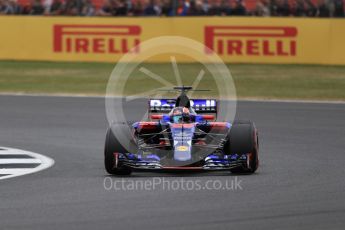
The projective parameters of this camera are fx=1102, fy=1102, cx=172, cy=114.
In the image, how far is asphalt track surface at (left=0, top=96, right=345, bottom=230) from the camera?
926 centimetres

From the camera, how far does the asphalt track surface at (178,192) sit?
9258mm

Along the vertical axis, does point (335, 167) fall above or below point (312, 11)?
below

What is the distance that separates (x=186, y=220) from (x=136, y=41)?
20870 millimetres

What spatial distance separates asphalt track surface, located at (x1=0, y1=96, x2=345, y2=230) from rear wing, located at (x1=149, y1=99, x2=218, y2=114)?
930 mm

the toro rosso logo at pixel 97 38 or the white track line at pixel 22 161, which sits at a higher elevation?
the toro rosso logo at pixel 97 38

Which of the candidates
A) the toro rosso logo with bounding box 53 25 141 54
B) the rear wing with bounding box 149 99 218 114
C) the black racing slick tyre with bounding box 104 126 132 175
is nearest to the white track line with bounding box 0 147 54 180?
the black racing slick tyre with bounding box 104 126 132 175

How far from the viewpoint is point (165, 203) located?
10.3 metres

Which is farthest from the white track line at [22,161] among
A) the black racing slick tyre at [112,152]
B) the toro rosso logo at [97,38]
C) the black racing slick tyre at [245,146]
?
the toro rosso logo at [97,38]

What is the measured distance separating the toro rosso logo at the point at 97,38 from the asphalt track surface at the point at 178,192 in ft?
38.1

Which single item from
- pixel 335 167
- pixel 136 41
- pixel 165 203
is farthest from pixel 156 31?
pixel 165 203

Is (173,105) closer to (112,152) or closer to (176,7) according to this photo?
(112,152)

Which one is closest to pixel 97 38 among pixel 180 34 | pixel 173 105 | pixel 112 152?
Answer: pixel 180 34

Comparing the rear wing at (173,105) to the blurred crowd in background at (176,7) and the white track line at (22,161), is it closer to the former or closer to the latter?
the white track line at (22,161)

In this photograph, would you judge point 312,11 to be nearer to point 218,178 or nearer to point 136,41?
point 136,41
